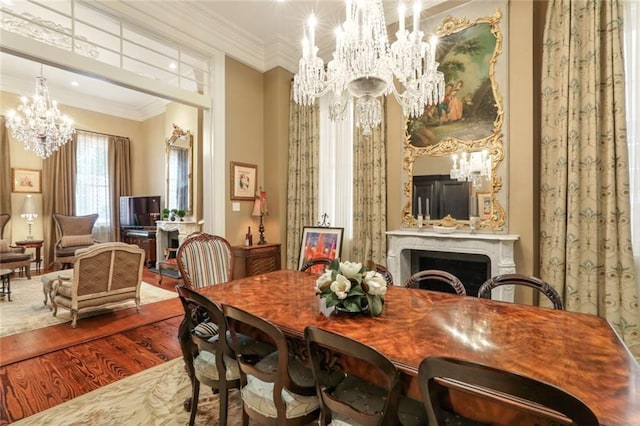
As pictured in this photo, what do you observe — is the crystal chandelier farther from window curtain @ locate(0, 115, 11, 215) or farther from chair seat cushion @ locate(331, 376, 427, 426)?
window curtain @ locate(0, 115, 11, 215)

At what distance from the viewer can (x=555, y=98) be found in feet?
9.27

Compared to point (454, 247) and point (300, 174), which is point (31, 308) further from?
point (454, 247)

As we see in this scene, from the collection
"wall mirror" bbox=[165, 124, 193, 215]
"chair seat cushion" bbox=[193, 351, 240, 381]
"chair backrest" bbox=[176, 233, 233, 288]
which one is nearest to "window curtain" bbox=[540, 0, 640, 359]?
"chair seat cushion" bbox=[193, 351, 240, 381]

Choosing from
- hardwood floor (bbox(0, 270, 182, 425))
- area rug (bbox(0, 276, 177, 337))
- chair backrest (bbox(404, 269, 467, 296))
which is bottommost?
hardwood floor (bbox(0, 270, 182, 425))

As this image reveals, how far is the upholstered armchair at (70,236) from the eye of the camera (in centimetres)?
615

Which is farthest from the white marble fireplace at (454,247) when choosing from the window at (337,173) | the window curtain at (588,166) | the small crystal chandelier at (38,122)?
the small crystal chandelier at (38,122)

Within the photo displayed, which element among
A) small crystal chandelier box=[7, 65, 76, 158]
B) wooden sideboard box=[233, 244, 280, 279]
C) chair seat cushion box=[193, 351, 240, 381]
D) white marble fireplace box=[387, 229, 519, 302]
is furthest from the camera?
small crystal chandelier box=[7, 65, 76, 158]

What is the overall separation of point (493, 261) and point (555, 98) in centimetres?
165

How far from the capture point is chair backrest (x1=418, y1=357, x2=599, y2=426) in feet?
2.25

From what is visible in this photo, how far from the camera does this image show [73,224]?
6.54m

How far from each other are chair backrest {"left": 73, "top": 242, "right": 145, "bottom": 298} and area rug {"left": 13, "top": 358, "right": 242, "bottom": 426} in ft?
5.45

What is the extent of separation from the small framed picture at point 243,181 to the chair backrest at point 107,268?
146 centimetres

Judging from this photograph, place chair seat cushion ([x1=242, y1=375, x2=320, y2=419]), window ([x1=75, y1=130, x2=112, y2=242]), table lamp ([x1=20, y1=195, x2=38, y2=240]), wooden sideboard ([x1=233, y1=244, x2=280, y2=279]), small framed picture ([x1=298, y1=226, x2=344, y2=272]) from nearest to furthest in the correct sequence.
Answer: chair seat cushion ([x1=242, y1=375, x2=320, y2=419]) < small framed picture ([x1=298, y1=226, x2=344, y2=272]) < wooden sideboard ([x1=233, y1=244, x2=280, y2=279]) < table lamp ([x1=20, y1=195, x2=38, y2=240]) < window ([x1=75, y1=130, x2=112, y2=242])

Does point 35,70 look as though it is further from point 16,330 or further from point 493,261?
point 493,261
